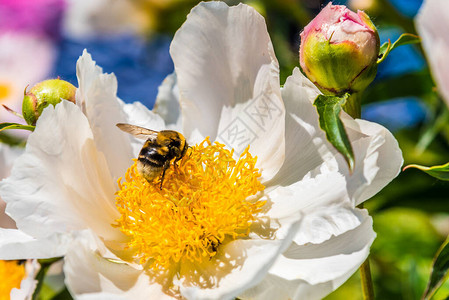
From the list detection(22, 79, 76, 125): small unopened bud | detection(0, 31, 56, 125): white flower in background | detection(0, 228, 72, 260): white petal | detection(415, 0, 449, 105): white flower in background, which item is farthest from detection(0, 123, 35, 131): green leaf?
detection(0, 31, 56, 125): white flower in background

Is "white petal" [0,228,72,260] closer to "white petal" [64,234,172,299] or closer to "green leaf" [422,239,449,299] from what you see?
"white petal" [64,234,172,299]

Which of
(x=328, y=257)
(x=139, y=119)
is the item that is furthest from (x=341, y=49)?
(x=139, y=119)

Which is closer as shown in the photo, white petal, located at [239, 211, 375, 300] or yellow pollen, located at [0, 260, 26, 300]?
white petal, located at [239, 211, 375, 300]

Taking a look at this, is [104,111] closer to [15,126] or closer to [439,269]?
[15,126]

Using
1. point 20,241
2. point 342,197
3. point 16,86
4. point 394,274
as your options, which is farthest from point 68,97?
point 16,86

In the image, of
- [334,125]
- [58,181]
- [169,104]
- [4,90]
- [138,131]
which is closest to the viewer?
[334,125]

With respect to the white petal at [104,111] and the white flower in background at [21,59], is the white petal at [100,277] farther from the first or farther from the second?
the white flower in background at [21,59]

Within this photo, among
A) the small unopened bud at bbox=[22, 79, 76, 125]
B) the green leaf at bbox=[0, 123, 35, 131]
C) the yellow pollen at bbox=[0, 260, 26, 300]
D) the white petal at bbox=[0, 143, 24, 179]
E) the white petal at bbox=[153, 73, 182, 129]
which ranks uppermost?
the small unopened bud at bbox=[22, 79, 76, 125]
